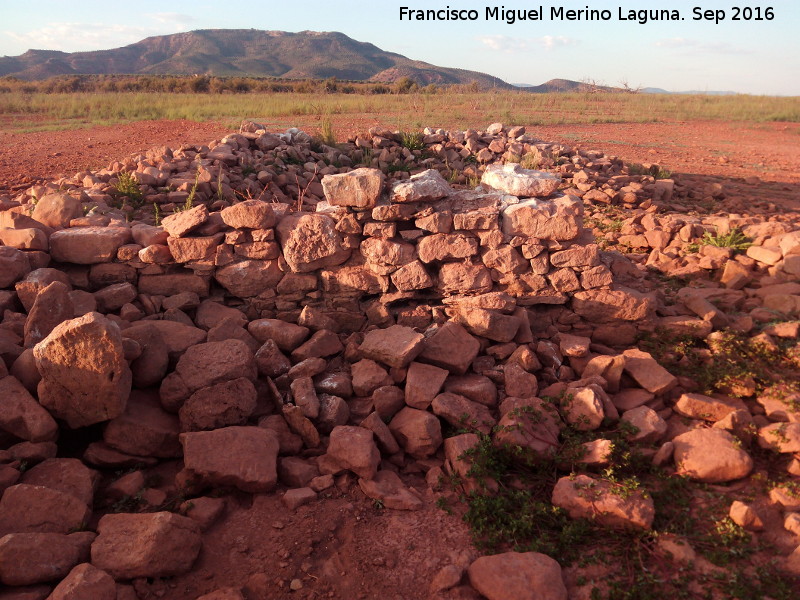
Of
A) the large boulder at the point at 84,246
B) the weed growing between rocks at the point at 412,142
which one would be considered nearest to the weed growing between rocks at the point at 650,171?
the weed growing between rocks at the point at 412,142

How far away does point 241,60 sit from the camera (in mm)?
75000

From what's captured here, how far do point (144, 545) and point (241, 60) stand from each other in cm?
8181

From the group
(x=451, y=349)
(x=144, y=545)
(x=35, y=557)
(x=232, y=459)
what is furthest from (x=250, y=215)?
(x=35, y=557)

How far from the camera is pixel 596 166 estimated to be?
11.3 m

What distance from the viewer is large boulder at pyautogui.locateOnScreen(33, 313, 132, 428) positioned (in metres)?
3.29

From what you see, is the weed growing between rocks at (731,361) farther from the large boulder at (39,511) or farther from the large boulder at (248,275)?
the large boulder at (39,511)

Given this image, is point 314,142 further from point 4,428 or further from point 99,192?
point 4,428

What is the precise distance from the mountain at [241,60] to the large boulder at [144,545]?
66660mm

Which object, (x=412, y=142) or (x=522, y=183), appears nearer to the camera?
(x=522, y=183)

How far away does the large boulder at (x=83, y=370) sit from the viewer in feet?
10.8

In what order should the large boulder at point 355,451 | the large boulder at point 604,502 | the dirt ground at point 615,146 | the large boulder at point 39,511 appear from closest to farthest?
the large boulder at point 39,511 → the large boulder at point 604,502 → the large boulder at point 355,451 → the dirt ground at point 615,146

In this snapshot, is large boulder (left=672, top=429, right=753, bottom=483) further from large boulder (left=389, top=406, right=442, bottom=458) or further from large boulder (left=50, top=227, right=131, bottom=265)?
large boulder (left=50, top=227, right=131, bottom=265)

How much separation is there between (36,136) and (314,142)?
8.48 m

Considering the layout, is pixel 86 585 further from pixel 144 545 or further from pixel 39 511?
pixel 39 511
